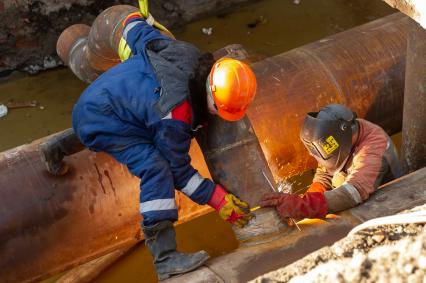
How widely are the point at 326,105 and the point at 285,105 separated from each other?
31 cm

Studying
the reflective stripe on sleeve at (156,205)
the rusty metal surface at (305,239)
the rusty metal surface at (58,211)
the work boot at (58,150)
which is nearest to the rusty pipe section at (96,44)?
the work boot at (58,150)

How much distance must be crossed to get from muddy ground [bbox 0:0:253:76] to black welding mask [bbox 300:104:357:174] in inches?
137

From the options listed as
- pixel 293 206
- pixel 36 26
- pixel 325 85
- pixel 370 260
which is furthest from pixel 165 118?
pixel 36 26

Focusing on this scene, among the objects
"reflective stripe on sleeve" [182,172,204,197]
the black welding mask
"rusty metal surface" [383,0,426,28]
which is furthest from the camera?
the black welding mask

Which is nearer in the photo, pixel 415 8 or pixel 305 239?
pixel 415 8

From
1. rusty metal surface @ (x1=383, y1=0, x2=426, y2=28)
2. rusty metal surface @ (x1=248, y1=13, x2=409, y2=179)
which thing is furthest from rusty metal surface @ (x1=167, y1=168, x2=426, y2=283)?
rusty metal surface @ (x1=383, y1=0, x2=426, y2=28)

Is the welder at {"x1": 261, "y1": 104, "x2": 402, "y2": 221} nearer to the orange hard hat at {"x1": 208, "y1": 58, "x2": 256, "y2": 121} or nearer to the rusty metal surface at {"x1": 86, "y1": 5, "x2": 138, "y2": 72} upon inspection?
the orange hard hat at {"x1": 208, "y1": 58, "x2": 256, "y2": 121}

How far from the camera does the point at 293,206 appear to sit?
365cm

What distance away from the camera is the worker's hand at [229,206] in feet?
11.6

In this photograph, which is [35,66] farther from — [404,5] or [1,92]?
[404,5]

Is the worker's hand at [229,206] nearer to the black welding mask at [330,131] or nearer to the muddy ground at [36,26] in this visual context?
the black welding mask at [330,131]

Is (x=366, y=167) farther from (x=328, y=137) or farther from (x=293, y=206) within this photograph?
(x=293, y=206)

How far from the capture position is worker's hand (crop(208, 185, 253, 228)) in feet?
11.6

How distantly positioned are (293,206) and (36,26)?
14.0 ft
